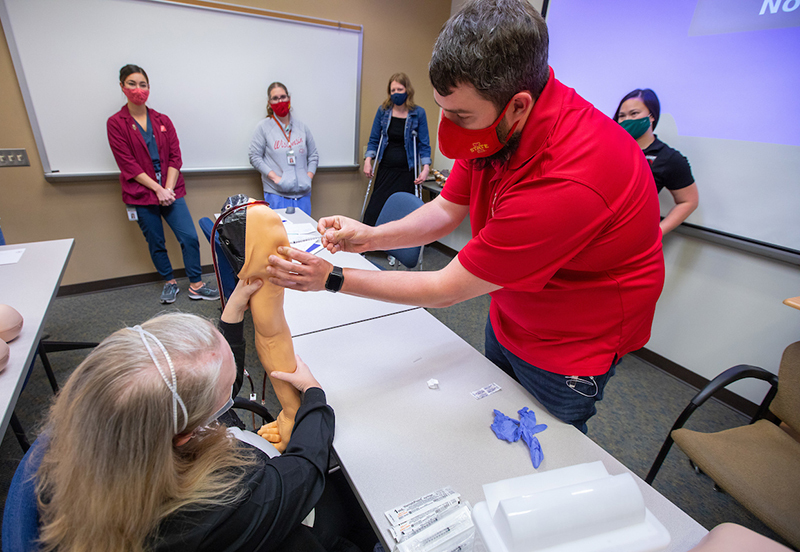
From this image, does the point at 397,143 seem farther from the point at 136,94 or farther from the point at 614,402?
the point at 614,402

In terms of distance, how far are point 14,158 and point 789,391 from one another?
4.49 meters

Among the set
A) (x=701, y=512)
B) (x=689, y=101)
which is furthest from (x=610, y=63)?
(x=701, y=512)

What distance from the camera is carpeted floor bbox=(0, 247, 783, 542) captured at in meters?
1.78

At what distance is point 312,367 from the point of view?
49.6 inches

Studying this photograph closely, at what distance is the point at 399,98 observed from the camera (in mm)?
3561

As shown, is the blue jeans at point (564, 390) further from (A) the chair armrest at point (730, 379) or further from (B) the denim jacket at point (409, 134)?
(B) the denim jacket at point (409, 134)

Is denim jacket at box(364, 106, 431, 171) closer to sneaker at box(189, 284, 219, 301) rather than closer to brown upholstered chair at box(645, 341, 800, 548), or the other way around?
sneaker at box(189, 284, 219, 301)

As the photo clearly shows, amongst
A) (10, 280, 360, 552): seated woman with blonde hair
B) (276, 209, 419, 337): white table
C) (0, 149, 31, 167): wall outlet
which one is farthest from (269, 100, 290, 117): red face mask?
(10, 280, 360, 552): seated woman with blonde hair

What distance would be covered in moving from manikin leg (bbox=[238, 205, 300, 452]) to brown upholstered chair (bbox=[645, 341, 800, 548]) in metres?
1.36

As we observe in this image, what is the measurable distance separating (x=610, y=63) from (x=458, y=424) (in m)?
2.63

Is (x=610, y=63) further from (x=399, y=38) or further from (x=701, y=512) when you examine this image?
(x=701, y=512)

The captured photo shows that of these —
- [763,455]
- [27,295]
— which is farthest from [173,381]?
[763,455]

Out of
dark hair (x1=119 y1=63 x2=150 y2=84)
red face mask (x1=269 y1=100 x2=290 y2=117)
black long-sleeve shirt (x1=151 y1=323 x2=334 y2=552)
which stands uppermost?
dark hair (x1=119 y1=63 x2=150 y2=84)

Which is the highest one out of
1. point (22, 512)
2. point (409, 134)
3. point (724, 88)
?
point (724, 88)
